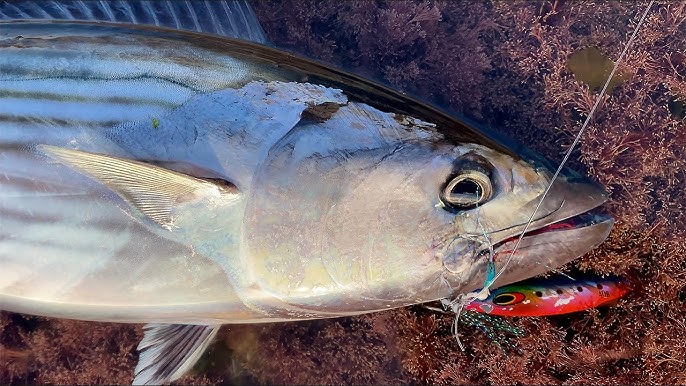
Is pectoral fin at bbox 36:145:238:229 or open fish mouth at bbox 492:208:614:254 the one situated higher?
pectoral fin at bbox 36:145:238:229

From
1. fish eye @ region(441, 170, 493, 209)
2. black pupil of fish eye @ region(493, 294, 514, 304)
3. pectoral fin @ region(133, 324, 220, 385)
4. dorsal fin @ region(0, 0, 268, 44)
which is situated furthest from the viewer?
black pupil of fish eye @ region(493, 294, 514, 304)

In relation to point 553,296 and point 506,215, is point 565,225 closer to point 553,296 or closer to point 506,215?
point 506,215

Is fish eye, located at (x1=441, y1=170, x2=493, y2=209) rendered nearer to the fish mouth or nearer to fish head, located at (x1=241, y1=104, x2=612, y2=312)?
fish head, located at (x1=241, y1=104, x2=612, y2=312)

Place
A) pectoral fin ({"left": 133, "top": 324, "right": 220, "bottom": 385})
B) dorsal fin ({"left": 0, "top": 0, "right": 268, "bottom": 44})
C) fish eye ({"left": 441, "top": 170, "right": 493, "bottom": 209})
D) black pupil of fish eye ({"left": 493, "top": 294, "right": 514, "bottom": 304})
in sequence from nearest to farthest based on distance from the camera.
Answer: fish eye ({"left": 441, "top": 170, "right": 493, "bottom": 209}), dorsal fin ({"left": 0, "top": 0, "right": 268, "bottom": 44}), pectoral fin ({"left": 133, "top": 324, "right": 220, "bottom": 385}), black pupil of fish eye ({"left": 493, "top": 294, "right": 514, "bottom": 304})

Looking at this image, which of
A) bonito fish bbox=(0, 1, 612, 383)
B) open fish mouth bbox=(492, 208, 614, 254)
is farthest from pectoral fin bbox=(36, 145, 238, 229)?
open fish mouth bbox=(492, 208, 614, 254)

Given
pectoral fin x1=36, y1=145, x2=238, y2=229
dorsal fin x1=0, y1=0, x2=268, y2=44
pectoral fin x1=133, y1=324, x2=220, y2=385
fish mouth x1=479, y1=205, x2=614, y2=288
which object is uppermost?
dorsal fin x1=0, y1=0, x2=268, y2=44

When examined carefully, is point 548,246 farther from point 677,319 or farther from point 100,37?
point 100,37
